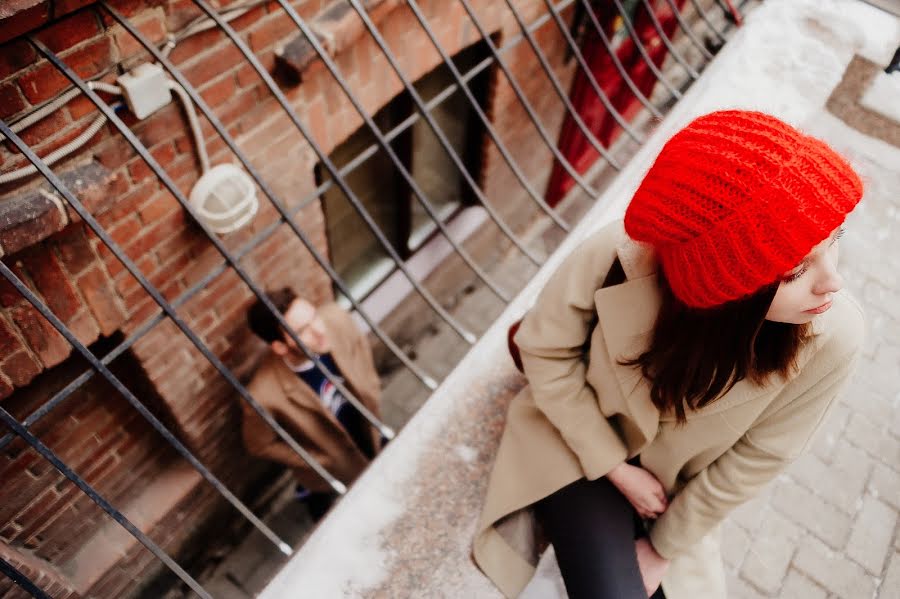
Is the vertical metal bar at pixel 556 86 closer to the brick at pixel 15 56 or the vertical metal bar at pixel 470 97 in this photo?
the vertical metal bar at pixel 470 97

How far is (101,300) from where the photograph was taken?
216 cm

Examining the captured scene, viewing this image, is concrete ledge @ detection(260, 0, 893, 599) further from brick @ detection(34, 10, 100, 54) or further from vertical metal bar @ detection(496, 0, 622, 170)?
brick @ detection(34, 10, 100, 54)

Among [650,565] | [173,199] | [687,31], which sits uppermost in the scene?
[173,199]

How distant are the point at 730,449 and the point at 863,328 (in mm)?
431

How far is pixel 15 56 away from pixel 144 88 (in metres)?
0.35

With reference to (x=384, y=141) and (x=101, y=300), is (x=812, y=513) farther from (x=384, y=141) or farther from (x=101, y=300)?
(x=101, y=300)

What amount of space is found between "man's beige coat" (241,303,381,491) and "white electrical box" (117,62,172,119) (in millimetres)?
1366

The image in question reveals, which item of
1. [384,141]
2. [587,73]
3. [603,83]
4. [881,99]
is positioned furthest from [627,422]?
[603,83]

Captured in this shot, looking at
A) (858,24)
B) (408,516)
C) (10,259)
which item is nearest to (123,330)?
(10,259)

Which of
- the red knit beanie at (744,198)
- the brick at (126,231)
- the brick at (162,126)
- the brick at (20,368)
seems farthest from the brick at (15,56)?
the red knit beanie at (744,198)

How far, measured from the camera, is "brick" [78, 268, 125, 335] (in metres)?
2.08

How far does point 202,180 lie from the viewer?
7.29 feet

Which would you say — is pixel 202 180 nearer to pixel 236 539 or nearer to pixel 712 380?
pixel 712 380

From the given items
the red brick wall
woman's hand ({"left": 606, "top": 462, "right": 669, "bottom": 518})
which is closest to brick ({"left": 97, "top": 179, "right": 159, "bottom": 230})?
the red brick wall
